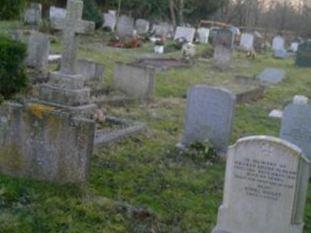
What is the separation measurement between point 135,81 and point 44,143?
671 cm

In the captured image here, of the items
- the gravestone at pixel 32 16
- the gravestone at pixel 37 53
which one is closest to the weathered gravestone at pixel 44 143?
the gravestone at pixel 37 53

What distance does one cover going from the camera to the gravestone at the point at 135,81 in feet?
43.5

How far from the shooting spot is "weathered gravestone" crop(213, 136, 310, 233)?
5.82 metres

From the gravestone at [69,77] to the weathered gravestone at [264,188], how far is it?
8.96 feet

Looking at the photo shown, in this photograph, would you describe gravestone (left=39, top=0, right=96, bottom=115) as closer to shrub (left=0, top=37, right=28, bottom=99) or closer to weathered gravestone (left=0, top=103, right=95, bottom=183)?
weathered gravestone (left=0, top=103, right=95, bottom=183)

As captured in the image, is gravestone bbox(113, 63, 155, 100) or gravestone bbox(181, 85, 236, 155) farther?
gravestone bbox(113, 63, 155, 100)

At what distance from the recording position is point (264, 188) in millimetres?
5910

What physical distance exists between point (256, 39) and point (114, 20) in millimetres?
8986

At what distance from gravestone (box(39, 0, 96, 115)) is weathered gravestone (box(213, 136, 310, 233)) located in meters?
2.73

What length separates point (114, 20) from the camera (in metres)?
33.1

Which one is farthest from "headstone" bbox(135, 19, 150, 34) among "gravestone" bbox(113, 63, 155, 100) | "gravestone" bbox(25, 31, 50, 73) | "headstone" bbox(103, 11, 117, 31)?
"gravestone" bbox(113, 63, 155, 100)

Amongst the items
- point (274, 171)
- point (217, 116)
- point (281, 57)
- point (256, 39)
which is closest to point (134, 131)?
point (217, 116)

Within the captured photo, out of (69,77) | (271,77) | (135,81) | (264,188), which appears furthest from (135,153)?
(271,77)

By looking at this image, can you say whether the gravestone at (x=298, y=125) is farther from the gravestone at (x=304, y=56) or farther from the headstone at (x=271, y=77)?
the gravestone at (x=304, y=56)
